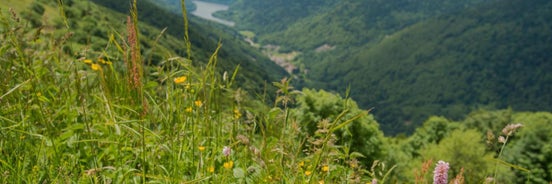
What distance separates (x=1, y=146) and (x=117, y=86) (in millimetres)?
1079

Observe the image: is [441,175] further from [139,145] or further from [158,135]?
[139,145]

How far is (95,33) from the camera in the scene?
5444 cm

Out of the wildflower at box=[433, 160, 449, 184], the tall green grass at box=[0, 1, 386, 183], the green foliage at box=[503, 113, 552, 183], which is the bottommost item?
the green foliage at box=[503, 113, 552, 183]

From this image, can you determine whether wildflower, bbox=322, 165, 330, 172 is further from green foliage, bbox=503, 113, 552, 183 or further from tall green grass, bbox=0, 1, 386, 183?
green foliage, bbox=503, 113, 552, 183

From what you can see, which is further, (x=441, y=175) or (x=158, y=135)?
(x=158, y=135)

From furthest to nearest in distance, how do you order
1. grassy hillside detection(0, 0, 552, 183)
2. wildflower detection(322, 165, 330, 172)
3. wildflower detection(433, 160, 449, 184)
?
wildflower detection(322, 165, 330, 172) < grassy hillside detection(0, 0, 552, 183) < wildflower detection(433, 160, 449, 184)

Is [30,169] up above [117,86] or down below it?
below

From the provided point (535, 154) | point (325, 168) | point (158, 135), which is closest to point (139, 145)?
point (158, 135)

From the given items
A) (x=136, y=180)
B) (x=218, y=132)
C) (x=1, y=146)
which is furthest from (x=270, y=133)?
(x=1, y=146)

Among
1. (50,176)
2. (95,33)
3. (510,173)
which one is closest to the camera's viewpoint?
(50,176)

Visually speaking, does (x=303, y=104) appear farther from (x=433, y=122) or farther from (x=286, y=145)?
(x=433, y=122)

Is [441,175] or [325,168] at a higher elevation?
[441,175]

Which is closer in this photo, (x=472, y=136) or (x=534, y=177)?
(x=534, y=177)

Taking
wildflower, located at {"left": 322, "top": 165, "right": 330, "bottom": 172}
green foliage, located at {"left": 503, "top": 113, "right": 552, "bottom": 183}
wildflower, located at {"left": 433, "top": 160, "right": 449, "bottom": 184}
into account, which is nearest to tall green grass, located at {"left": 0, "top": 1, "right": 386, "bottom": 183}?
wildflower, located at {"left": 322, "top": 165, "right": 330, "bottom": 172}
